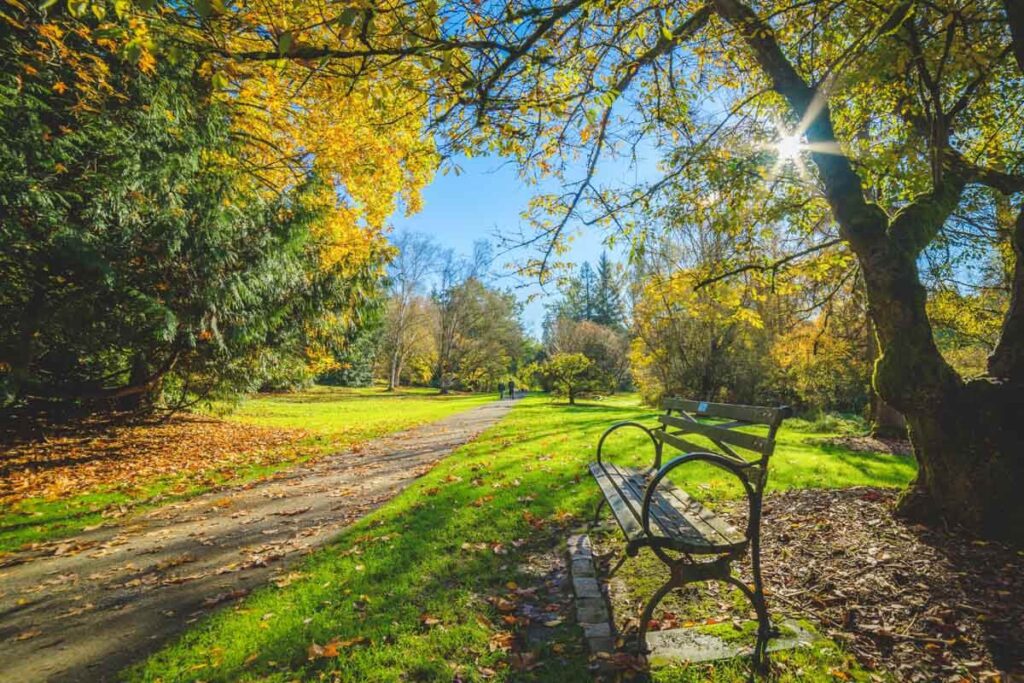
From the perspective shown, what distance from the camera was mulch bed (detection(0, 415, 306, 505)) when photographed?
22.6 ft

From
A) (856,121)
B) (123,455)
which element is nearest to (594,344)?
(856,121)

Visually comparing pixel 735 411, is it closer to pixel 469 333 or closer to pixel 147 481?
pixel 147 481

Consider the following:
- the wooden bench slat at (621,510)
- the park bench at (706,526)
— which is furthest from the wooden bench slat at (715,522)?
the wooden bench slat at (621,510)

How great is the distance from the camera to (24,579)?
3902 millimetres

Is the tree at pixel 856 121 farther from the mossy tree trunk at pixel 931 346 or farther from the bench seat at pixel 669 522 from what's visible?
the bench seat at pixel 669 522

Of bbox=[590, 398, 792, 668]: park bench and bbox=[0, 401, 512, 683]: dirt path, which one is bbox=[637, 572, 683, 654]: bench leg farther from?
bbox=[0, 401, 512, 683]: dirt path

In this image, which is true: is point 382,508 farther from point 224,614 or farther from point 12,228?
point 12,228

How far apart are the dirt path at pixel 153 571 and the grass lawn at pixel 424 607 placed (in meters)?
0.37

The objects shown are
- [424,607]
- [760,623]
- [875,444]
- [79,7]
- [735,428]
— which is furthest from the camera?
[875,444]

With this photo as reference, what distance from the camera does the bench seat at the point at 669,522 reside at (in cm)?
260

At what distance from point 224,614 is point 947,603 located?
5060 millimetres

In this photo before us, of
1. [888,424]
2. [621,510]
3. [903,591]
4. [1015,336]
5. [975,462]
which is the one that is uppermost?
[1015,336]

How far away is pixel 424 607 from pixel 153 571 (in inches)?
111

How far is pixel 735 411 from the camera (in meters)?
3.56
